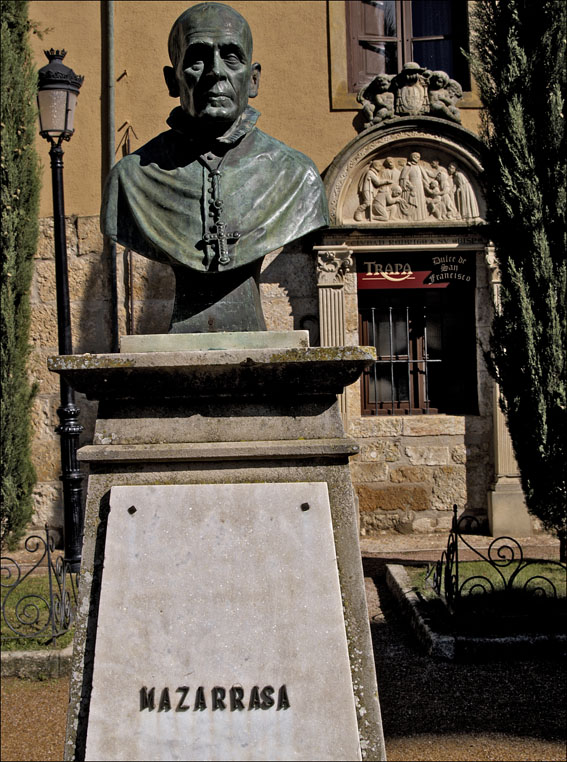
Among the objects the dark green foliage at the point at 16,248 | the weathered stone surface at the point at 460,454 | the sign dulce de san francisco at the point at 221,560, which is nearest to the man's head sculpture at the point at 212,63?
the sign dulce de san francisco at the point at 221,560

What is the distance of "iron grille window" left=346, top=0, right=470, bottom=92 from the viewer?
8906mm

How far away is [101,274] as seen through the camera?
861 centimetres

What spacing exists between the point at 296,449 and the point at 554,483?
3714 mm

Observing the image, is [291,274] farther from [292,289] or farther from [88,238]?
[88,238]

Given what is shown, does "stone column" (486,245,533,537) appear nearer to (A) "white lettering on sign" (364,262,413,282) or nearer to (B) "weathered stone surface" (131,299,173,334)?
(A) "white lettering on sign" (364,262,413,282)

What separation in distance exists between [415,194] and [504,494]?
313 centimetres

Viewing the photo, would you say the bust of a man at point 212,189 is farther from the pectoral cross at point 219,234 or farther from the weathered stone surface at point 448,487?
the weathered stone surface at point 448,487

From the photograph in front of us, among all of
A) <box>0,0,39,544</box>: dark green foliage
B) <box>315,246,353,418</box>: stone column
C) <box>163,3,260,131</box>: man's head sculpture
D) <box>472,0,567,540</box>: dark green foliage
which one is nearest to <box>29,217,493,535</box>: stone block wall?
<box>315,246,353,418</box>: stone column

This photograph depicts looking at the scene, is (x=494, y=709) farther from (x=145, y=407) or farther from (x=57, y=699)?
(x=145, y=407)

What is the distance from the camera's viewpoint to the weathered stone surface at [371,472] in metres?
8.69

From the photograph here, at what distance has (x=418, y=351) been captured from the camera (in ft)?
29.3

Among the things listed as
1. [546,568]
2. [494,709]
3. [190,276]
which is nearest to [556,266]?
[546,568]

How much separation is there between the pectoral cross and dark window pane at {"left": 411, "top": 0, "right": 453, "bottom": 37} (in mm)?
6958

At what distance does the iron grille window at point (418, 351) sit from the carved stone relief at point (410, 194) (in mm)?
777
